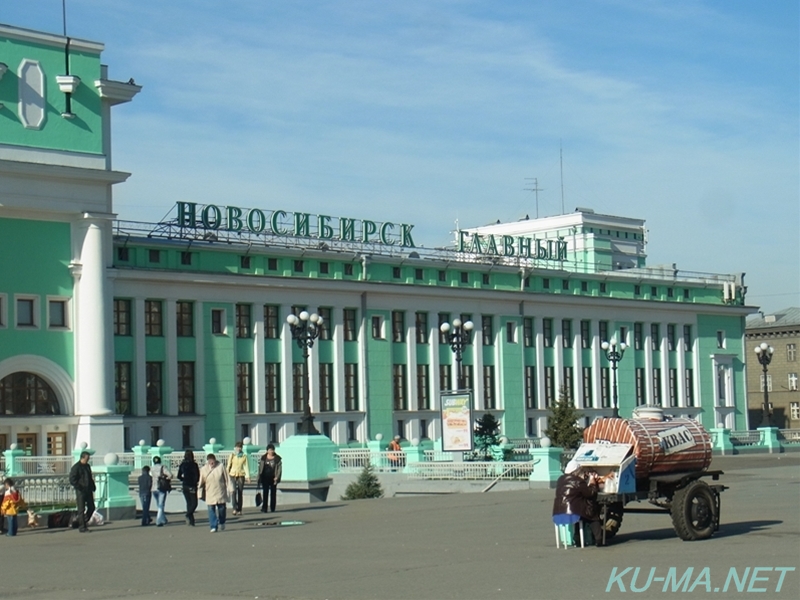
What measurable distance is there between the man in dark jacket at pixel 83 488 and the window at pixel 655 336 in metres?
55.0

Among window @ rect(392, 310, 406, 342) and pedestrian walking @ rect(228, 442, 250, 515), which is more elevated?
window @ rect(392, 310, 406, 342)

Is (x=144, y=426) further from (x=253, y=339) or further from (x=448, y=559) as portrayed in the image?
(x=448, y=559)

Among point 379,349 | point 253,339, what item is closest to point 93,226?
point 253,339

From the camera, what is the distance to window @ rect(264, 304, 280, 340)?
61.2 m

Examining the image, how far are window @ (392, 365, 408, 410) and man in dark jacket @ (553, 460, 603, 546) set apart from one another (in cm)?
4657

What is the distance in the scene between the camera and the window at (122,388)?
54.5m

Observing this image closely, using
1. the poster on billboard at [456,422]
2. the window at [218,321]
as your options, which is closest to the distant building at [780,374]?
the window at [218,321]

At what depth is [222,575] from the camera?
17.6 meters

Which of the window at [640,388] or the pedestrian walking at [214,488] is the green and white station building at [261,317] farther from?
the pedestrian walking at [214,488]

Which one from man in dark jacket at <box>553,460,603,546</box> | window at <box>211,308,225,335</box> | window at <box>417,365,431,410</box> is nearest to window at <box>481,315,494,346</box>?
window at <box>417,365,431,410</box>

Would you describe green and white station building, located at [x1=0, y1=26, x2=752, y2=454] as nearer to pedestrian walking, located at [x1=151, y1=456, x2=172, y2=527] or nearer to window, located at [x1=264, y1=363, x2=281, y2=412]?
window, located at [x1=264, y1=363, x2=281, y2=412]

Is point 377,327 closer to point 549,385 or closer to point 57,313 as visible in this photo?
point 549,385

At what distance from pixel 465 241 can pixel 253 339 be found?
1701cm

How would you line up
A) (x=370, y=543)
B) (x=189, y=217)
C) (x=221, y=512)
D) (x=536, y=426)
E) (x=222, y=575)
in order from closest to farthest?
(x=222, y=575)
(x=370, y=543)
(x=221, y=512)
(x=189, y=217)
(x=536, y=426)
